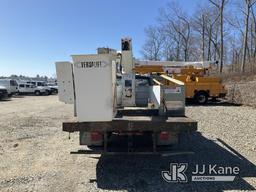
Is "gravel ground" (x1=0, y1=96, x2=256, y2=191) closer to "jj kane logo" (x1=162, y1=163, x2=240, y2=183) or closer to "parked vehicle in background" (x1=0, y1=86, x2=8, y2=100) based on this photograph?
"jj kane logo" (x1=162, y1=163, x2=240, y2=183)

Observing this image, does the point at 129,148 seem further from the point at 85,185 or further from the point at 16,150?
the point at 16,150

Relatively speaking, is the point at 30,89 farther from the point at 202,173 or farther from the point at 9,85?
the point at 202,173

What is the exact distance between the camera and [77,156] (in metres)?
7.84

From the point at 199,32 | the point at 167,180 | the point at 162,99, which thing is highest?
the point at 199,32

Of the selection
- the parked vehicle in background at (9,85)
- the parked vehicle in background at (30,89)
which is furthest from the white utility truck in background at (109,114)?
the parked vehicle in background at (30,89)

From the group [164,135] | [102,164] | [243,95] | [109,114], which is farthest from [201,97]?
[109,114]

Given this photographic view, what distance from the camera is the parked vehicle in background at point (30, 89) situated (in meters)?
43.4

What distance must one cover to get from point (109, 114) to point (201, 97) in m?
19.0

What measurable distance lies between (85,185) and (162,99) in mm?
2181

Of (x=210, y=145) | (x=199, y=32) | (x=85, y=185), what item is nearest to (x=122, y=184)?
(x=85, y=185)

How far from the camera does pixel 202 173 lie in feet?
21.2

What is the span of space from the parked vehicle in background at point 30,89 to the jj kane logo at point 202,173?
126 feet

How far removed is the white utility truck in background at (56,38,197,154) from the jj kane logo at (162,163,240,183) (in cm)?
46

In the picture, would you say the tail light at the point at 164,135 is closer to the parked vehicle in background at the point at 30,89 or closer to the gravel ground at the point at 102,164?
the gravel ground at the point at 102,164
